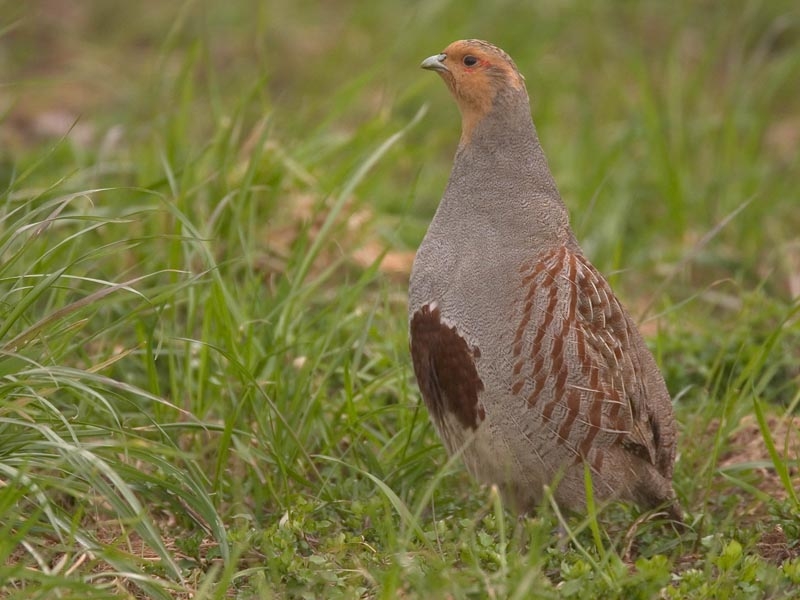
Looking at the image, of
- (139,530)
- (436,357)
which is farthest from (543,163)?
(139,530)

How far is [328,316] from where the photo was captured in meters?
4.44

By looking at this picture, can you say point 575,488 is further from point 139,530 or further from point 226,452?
point 139,530

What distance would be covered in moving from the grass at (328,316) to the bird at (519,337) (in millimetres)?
161

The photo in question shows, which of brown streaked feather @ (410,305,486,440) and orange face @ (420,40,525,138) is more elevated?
orange face @ (420,40,525,138)

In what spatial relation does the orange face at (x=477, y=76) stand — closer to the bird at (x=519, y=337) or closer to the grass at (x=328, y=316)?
the bird at (x=519, y=337)

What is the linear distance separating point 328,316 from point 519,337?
1227 mm

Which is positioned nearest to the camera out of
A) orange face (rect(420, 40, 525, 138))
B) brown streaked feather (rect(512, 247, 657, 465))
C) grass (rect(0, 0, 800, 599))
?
grass (rect(0, 0, 800, 599))

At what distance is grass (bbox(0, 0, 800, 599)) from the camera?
312cm

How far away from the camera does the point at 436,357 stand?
3447mm

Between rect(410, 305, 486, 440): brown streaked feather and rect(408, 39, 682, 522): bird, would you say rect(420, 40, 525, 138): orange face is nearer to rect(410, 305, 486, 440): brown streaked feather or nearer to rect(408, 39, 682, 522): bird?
rect(408, 39, 682, 522): bird

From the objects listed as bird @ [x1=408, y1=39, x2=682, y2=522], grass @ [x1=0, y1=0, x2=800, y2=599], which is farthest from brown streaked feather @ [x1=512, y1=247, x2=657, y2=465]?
grass @ [x1=0, y1=0, x2=800, y2=599]

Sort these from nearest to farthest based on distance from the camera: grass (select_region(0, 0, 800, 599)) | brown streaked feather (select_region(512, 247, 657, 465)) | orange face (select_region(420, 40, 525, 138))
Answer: grass (select_region(0, 0, 800, 599))
brown streaked feather (select_region(512, 247, 657, 465))
orange face (select_region(420, 40, 525, 138))

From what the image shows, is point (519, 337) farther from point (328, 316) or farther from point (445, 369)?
point (328, 316)

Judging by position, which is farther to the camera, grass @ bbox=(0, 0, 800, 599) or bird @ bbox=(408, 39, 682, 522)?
bird @ bbox=(408, 39, 682, 522)
